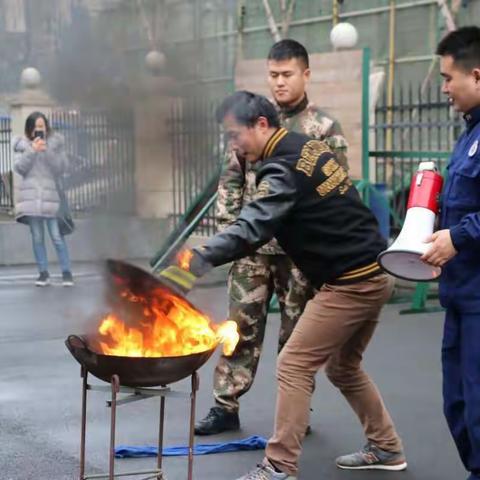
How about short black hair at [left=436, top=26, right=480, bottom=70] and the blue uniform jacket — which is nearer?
the blue uniform jacket

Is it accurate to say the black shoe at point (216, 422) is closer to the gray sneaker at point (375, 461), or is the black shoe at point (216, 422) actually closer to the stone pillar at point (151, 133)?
the gray sneaker at point (375, 461)

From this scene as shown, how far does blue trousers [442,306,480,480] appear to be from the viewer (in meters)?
3.87

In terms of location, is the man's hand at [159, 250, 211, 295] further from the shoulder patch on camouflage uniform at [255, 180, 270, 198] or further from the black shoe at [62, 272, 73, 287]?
the black shoe at [62, 272, 73, 287]

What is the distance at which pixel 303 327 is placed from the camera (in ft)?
14.2

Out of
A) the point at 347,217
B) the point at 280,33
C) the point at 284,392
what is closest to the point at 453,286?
the point at 347,217

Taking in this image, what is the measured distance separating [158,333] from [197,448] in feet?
3.74

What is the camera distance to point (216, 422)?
521 centimetres

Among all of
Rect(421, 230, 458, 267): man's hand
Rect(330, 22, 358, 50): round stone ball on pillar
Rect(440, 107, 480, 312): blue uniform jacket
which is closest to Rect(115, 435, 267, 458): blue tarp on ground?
Rect(440, 107, 480, 312): blue uniform jacket

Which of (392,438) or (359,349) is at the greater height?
(359,349)

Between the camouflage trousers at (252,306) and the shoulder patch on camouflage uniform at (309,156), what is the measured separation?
936 millimetres

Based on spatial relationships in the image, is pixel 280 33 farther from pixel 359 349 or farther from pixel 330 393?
pixel 359 349

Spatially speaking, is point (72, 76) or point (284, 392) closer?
point (284, 392)

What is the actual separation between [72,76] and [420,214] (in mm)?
1956

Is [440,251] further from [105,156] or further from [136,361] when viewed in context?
[105,156]
